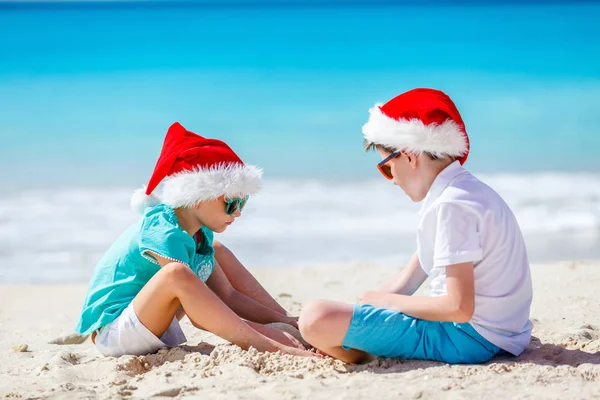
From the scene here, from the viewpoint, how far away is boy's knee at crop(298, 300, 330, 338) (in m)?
3.07

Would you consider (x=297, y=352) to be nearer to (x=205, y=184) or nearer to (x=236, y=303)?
(x=236, y=303)

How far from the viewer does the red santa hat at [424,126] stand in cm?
299

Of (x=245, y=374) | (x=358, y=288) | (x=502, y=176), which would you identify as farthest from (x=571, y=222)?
(x=245, y=374)

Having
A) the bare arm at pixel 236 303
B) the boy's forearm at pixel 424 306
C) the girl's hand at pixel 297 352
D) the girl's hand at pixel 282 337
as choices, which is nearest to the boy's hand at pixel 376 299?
the boy's forearm at pixel 424 306

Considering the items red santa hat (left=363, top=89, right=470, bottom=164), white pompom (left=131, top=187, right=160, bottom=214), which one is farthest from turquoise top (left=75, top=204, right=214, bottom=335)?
red santa hat (left=363, top=89, right=470, bottom=164)

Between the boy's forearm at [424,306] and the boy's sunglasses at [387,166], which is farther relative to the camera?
the boy's sunglasses at [387,166]

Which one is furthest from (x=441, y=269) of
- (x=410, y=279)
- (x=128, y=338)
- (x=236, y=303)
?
(x=128, y=338)

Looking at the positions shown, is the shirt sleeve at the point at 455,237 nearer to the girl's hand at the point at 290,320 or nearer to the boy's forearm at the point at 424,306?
the boy's forearm at the point at 424,306

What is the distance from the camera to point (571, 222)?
25.5 feet

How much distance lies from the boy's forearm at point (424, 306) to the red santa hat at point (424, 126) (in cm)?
59

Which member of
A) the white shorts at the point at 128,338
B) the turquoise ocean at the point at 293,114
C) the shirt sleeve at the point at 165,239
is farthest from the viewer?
the turquoise ocean at the point at 293,114

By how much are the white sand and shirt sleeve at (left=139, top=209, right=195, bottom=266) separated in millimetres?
454

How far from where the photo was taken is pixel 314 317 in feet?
10.1

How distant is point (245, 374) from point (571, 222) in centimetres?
566
